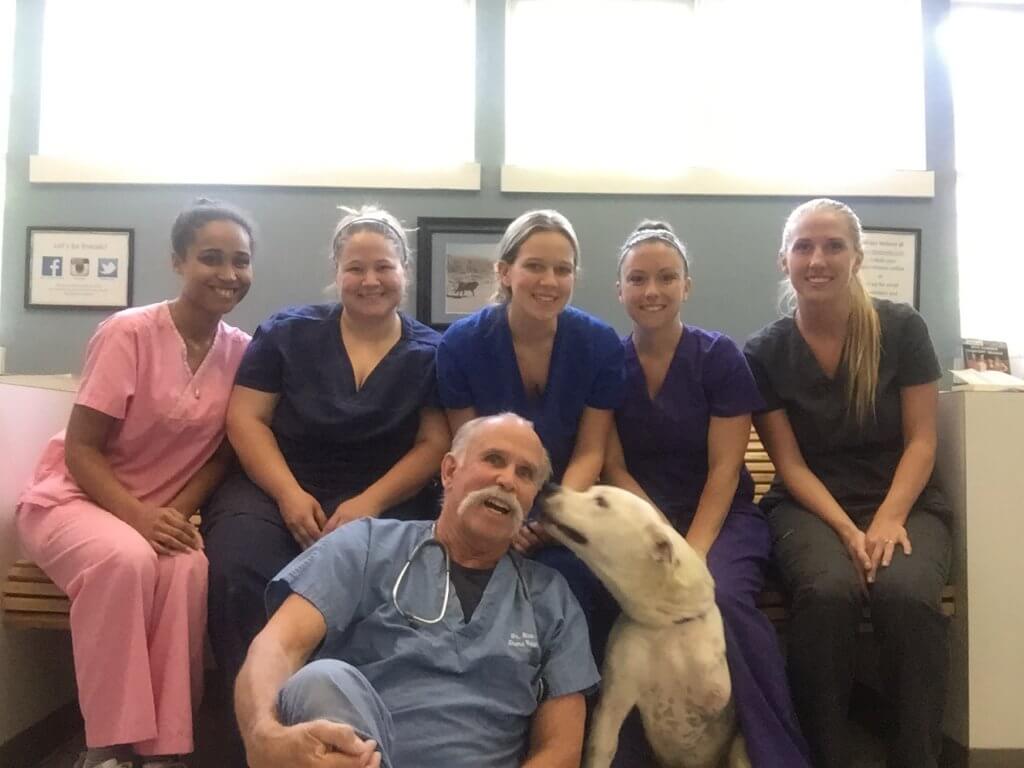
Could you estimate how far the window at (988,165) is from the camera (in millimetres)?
3373

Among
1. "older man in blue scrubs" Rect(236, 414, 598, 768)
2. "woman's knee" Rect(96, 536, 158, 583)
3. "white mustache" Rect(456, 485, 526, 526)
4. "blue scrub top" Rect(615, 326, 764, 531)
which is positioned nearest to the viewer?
"older man in blue scrubs" Rect(236, 414, 598, 768)

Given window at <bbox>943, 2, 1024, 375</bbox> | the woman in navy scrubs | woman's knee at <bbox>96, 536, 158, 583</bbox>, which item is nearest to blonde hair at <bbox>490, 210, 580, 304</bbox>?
the woman in navy scrubs

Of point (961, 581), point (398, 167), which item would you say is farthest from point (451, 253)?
point (961, 581)

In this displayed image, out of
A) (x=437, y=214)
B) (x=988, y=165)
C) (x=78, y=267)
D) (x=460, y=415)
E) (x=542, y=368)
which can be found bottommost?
(x=460, y=415)

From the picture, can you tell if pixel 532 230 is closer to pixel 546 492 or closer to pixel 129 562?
pixel 546 492

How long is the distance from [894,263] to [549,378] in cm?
197

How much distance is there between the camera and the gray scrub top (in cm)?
201

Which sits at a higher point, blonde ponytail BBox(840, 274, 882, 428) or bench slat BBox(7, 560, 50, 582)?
blonde ponytail BBox(840, 274, 882, 428)

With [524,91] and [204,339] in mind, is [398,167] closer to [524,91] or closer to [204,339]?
[524,91]

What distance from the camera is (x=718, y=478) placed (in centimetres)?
191

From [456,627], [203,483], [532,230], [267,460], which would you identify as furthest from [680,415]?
[203,483]

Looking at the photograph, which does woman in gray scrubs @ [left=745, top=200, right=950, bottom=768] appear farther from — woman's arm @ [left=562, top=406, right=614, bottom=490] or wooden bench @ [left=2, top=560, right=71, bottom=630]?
wooden bench @ [left=2, top=560, right=71, bottom=630]

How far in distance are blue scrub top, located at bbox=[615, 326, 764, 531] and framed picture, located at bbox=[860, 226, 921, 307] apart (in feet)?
5.00

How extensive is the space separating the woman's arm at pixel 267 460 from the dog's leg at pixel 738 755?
941 mm
